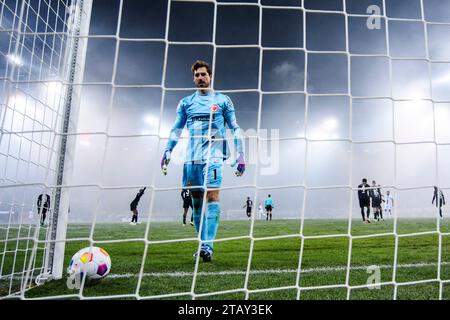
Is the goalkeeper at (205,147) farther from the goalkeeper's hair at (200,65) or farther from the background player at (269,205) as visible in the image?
the background player at (269,205)

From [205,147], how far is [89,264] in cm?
164

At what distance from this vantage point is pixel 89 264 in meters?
2.57

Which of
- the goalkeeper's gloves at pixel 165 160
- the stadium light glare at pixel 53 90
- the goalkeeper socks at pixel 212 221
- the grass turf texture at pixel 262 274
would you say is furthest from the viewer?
the goalkeeper's gloves at pixel 165 160

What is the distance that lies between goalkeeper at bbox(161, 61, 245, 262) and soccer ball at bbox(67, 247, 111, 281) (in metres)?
1.10

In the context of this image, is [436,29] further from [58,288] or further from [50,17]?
[58,288]

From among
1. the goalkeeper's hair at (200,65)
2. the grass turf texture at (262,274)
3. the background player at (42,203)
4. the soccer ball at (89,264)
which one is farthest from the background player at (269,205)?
the soccer ball at (89,264)

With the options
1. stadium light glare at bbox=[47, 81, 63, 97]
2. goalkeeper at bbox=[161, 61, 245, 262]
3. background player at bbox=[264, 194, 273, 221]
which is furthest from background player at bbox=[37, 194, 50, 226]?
background player at bbox=[264, 194, 273, 221]

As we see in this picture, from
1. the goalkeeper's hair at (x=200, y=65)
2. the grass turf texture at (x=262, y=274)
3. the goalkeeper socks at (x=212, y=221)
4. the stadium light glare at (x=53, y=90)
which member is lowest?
the grass turf texture at (x=262, y=274)

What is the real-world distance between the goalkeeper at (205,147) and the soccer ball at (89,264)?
110 centimetres

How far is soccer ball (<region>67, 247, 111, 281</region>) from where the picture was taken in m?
2.51

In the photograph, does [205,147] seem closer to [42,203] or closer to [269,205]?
[42,203]

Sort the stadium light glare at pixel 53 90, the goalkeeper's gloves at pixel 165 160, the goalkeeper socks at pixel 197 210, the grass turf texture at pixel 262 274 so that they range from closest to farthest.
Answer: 1. the grass turf texture at pixel 262 274
2. the stadium light glare at pixel 53 90
3. the goalkeeper socks at pixel 197 210
4. the goalkeeper's gloves at pixel 165 160

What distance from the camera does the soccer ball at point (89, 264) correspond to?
2508mm
